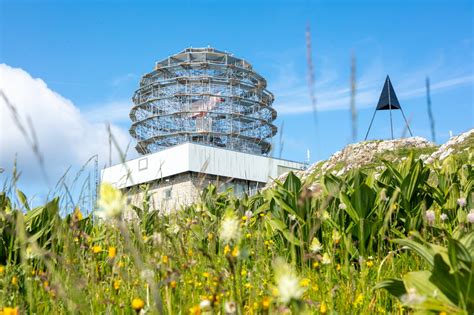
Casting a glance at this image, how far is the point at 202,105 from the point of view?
47.8m

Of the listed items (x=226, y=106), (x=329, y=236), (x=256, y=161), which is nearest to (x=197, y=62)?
(x=226, y=106)

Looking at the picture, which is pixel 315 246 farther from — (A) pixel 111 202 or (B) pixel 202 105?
(B) pixel 202 105

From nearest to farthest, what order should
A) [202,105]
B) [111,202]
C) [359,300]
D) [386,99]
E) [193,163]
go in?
1. [111,202]
2. [359,300]
3. [386,99]
4. [193,163]
5. [202,105]

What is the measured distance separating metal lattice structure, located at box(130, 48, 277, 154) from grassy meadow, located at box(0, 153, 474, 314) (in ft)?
141

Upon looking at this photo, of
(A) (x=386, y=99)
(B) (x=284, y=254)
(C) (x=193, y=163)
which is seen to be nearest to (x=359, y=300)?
(B) (x=284, y=254)

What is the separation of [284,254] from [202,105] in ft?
147

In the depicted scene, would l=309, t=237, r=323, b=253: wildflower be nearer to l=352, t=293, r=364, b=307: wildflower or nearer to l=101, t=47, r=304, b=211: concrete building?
l=352, t=293, r=364, b=307: wildflower

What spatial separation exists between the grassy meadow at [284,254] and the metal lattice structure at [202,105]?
141ft

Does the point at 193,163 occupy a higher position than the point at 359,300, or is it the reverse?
the point at 193,163

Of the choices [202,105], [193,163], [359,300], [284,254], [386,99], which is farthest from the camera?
[202,105]

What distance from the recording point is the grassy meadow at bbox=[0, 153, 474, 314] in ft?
5.50

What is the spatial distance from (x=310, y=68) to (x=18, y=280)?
6.06 ft

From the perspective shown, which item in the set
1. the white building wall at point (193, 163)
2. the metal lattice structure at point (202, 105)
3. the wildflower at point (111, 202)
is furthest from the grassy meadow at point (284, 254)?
the metal lattice structure at point (202, 105)

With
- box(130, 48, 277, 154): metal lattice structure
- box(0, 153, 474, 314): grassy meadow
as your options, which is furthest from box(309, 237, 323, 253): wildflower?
box(130, 48, 277, 154): metal lattice structure
